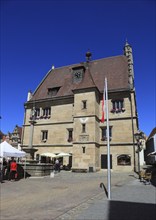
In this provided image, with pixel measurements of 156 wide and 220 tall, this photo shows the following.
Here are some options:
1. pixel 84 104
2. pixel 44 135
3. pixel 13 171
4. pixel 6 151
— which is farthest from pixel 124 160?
pixel 6 151

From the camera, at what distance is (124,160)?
3047 cm

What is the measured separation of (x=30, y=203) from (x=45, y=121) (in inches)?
1137

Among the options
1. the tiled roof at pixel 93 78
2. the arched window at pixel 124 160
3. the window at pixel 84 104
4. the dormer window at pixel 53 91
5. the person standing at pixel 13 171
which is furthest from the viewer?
the dormer window at pixel 53 91

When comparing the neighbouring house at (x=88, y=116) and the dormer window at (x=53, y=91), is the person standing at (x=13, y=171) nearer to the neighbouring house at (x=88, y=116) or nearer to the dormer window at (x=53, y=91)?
the neighbouring house at (x=88, y=116)

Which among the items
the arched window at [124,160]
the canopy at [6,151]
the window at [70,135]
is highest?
the window at [70,135]

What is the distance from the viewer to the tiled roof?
1342 inches

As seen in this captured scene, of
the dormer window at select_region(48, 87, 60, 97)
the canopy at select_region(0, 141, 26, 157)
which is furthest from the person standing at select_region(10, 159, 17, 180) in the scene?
the dormer window at select_region(48, 87, 60, 97)

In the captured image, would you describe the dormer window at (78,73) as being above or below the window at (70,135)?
above

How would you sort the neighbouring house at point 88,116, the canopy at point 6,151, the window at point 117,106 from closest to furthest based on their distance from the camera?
1. the canopy at point 6,151
2. the neighbouring house at point 88,116
3. the window at point 117,106

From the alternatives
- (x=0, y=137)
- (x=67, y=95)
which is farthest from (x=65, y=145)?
(x=0, y=137)

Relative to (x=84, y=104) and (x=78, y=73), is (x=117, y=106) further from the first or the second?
(x=78, y=73)

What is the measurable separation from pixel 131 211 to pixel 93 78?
31985mm

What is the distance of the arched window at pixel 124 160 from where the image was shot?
1186 inches

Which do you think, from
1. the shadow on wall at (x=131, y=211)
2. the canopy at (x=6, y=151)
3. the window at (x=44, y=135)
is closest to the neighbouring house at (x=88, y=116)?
the window at (x=44, y=135)
